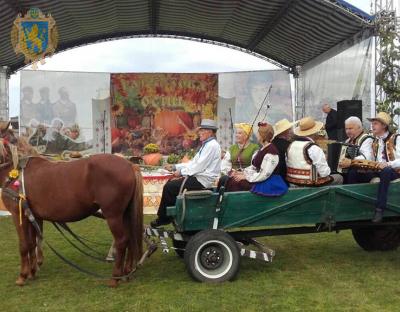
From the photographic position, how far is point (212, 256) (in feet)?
14.8

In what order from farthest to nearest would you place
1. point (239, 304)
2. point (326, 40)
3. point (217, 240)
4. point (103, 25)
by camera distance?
point (103, 25) < point (326, 40) < point (217, 240) < point (239, 304)

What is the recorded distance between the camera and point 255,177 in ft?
15.3

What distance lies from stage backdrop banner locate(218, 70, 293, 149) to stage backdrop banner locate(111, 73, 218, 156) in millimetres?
584

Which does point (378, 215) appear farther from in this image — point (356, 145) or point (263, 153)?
point (263, 153)

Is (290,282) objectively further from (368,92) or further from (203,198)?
(368,92)

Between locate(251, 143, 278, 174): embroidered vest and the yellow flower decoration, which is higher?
locate(251, 143, 278, 174): embroidered vest

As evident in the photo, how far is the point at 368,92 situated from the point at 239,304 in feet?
40.4

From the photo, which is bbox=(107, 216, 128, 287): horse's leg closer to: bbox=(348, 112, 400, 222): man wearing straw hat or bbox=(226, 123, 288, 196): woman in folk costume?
bbox=(226, 123, 288, 196): woman in folk costume

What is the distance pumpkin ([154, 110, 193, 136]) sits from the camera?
2275 centimetres

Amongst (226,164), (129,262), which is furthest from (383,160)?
(129,262)

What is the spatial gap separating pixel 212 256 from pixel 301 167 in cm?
121

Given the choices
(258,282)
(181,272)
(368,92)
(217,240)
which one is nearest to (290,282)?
(258,282)

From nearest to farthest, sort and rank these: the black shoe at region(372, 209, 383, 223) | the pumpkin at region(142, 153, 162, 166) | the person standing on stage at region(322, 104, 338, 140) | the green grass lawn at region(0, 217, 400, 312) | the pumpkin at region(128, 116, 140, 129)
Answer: the green grass lawn at region(0, 217, 400, 312), the black shoe at region(372, 209, 383, 223), the pumpkin at region(142, 153, 162, 166), the person standing on stage at region(322, 104, 338, 140), the pumpkin at region(128, 116, 140, 129)

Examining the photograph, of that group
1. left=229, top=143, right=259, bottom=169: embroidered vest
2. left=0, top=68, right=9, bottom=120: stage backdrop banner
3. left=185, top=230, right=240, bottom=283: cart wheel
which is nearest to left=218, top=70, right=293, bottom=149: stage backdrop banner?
left=0, top=68, right=9, bottom=120: stage backdrop banner
